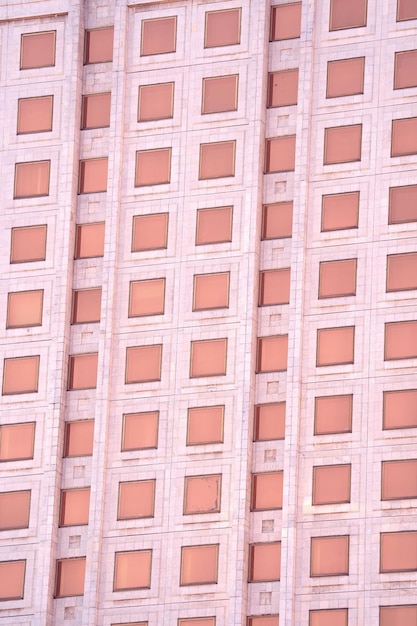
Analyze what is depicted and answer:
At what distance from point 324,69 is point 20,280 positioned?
16883 mm

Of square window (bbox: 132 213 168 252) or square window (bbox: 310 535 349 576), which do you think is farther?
square window (bbox: 132 213 168 252)

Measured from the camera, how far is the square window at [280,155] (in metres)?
114

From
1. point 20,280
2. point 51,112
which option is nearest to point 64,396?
point 20,280

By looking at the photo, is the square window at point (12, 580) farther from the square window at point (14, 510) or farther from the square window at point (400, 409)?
the square window at point (400, 409)

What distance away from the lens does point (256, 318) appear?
11250 cm

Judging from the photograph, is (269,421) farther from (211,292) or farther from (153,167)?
(153,167)

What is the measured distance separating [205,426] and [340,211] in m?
11.3

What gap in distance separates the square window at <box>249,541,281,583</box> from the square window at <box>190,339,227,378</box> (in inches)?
317

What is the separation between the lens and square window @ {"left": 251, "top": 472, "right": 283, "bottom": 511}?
109812mm

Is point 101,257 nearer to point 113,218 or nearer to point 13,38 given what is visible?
point 113,218

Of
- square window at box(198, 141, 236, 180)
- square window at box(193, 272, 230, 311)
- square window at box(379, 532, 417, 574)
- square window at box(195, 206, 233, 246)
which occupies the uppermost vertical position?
square window at box(198, 141, 236, 180)

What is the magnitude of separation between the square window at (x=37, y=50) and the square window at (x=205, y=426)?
19.2 m

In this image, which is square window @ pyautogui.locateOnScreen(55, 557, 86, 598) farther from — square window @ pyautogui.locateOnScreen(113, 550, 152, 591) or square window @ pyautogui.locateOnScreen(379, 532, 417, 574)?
square window @ pyautogui.locateOnScreen(379, 532, 417, 574)

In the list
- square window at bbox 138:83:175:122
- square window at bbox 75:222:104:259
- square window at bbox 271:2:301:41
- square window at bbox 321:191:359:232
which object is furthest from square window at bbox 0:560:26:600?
square window at bbox 271:2:301:41
